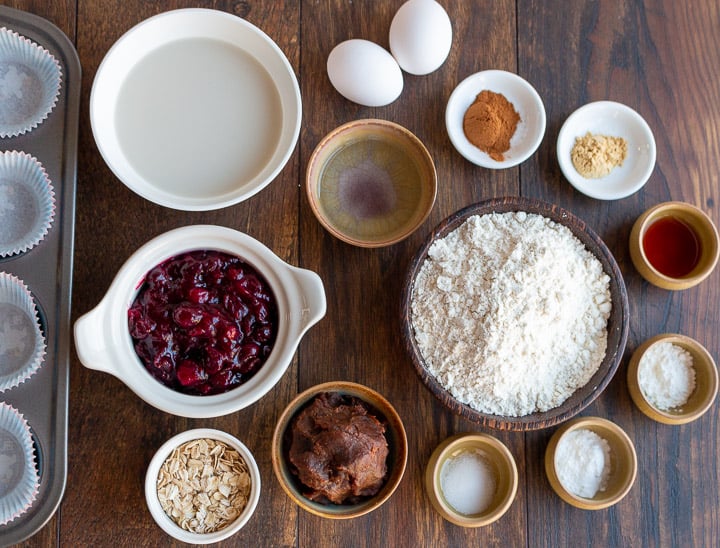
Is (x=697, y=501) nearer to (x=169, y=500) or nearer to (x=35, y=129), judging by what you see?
(x=169, y=500)

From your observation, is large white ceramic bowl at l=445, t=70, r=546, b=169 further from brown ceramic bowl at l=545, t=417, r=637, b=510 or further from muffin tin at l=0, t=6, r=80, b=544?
muffin tin at l=0, t=6, r=80, b=544

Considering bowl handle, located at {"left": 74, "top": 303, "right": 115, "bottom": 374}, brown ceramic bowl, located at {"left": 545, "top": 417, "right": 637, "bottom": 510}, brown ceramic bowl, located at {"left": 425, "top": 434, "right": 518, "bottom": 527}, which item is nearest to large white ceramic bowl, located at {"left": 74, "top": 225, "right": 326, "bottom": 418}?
bowl handle, located at {"left": 74, "top": 303, "right": 115, "bottom": 374}

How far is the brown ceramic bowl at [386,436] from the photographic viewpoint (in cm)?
167

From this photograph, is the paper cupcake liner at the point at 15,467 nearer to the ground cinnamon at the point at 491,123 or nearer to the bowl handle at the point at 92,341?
the bowl handle at the point at 92,341

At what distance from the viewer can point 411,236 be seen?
1.85 meters

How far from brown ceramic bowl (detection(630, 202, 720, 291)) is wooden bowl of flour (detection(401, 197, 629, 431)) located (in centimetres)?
18

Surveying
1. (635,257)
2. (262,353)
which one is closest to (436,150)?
(635,257)

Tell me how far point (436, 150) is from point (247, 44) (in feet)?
1.83

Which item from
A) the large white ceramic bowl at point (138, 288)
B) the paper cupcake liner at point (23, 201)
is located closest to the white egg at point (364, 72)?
the large white ceramic bowl at point (138, 288)

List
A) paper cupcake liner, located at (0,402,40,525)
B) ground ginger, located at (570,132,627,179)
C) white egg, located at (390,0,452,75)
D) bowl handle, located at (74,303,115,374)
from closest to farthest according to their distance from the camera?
bowl handle, located at (74,303,115,374)
paper cupcake liner, located at (0,402,40,525)
white egg, located at (390,0,452,75)
ground ginger, located at (570,132,627,179)

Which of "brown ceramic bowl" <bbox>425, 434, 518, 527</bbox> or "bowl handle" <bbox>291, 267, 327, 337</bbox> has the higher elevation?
"bowl handle" <bbox>291, 267, 327, 337</bbox>

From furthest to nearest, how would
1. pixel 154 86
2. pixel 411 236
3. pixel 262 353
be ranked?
pixel 411 236 → pixel 154 86 → pixel 262 353

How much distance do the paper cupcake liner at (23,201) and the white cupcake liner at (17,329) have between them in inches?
3.8

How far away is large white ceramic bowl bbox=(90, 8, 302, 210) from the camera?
1.68 meters
